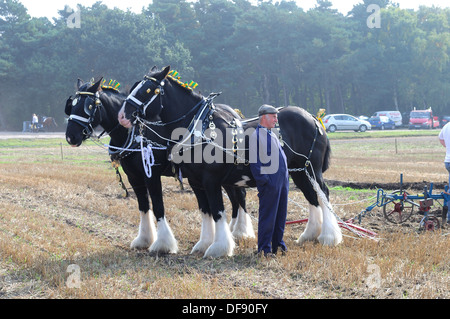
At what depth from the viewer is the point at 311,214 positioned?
7.93m

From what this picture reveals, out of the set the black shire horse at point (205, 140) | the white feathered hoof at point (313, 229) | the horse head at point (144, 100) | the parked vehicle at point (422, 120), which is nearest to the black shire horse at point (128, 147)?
the black shire horse at point (205, 140)

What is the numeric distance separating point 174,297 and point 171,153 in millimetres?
2383

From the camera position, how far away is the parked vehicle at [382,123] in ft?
163

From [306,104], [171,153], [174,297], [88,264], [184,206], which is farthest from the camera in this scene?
[306,104]

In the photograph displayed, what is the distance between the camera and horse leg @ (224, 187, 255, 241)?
8.38 metres

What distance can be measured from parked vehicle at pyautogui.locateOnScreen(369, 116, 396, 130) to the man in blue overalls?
4528cm

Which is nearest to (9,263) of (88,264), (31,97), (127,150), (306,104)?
(88,264)

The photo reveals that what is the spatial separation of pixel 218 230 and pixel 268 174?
102 cm

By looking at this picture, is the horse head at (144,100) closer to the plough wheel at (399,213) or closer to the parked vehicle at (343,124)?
the plough wheel at (399,213)

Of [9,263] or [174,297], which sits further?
[9,263]

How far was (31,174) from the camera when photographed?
16.2 m

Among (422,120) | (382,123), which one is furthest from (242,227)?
(422,120)

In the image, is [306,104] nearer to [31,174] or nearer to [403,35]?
[403,35]

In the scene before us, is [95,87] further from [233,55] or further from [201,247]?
[233,55]
